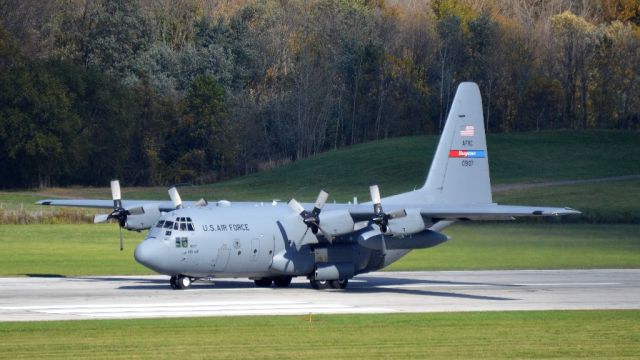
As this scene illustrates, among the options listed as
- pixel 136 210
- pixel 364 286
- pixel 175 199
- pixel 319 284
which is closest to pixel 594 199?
pixel 364 286

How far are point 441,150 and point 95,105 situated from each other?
64.4 metres

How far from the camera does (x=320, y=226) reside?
33.8 meters

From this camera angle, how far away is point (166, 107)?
102 meters

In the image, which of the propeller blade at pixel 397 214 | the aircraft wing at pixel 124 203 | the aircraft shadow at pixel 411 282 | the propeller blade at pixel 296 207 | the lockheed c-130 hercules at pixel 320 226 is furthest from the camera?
the aircraft shadow at pixel 411 282

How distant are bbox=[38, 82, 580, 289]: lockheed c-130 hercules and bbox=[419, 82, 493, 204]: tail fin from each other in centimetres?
3

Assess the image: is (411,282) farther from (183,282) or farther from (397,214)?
(183,282)

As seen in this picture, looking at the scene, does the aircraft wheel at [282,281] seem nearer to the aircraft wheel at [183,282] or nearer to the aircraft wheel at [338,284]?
the aircraft wheel at [338,284]

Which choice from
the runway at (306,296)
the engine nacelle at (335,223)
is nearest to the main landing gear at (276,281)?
the runway at (306,296)

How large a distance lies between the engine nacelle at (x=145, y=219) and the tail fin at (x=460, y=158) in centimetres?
823

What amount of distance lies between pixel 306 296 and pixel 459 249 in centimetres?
2200

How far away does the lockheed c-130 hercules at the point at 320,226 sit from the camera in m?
32.6

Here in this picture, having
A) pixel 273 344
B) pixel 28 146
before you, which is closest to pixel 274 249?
pixel 273 344

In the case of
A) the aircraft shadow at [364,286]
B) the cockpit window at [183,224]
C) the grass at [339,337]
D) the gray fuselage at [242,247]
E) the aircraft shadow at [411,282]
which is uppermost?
the cockpit window at [183,224]

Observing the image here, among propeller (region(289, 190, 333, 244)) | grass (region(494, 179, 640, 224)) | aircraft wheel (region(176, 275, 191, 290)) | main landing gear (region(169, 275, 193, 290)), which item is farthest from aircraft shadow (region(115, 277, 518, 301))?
grass (region(494, 179, 640, 224))
